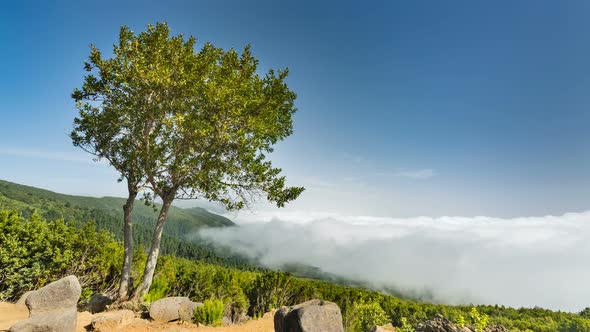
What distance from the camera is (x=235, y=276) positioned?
28.8 metres

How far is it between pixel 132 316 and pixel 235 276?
57.4 feet

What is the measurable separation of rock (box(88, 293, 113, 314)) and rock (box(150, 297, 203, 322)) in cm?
357

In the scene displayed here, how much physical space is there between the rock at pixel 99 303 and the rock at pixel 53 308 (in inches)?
136

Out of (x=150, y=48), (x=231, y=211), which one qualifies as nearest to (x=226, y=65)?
(x=150, y=48)

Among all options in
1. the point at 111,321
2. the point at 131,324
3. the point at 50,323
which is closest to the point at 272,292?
the point at 131,324

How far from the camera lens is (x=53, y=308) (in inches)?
422

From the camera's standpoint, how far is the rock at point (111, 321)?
10.7 metres

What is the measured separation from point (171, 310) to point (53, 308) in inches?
172

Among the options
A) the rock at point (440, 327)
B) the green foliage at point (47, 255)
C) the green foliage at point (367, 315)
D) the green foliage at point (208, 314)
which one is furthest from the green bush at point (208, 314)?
the green foliage at point (367, 315)

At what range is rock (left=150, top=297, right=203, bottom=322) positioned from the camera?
493 inches

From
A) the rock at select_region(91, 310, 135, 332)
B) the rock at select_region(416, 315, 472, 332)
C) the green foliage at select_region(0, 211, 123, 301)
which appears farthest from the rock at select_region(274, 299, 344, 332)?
the green foliage at select_region(0, 211, 123, 301)

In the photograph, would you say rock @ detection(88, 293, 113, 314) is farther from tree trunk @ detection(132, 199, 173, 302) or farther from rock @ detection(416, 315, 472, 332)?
rock @ detection(416, 315, 472, 332)

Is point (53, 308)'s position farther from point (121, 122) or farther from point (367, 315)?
point (367, 315)

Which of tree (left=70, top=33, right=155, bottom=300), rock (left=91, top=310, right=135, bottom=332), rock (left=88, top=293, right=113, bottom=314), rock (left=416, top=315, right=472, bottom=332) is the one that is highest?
tree (left=70, top=33, right=155, bottom=300)
